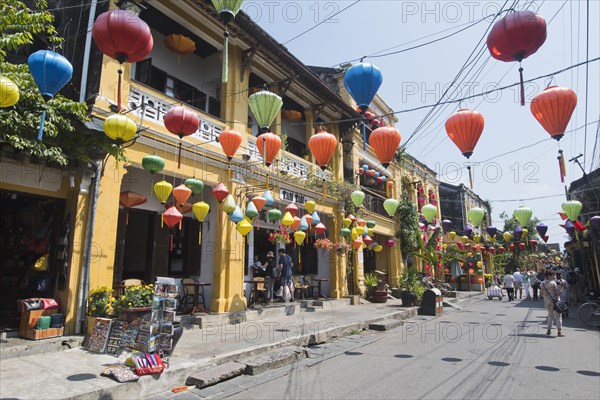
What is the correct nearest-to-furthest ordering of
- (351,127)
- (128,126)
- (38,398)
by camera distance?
1. (38,398)
2. (128,126)
3. (351,127)

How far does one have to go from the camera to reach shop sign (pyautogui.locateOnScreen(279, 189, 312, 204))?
42.5ft

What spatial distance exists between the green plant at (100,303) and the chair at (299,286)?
799 cm

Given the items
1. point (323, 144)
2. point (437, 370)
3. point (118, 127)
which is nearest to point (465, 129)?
point (323, 144)

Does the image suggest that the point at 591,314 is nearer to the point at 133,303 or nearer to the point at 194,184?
the point at 194,184

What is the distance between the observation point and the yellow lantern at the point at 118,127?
6.29 m

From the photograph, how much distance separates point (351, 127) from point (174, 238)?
1000 cm

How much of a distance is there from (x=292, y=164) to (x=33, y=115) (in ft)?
28.5

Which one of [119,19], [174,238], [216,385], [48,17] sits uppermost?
[48,17]

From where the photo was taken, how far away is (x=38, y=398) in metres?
4.35

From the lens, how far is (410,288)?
15.8 meters

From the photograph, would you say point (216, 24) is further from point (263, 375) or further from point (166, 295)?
point (263, 375)

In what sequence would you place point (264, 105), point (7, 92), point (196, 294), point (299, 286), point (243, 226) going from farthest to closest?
1. point (299, 286)
2. point (196, 294)
3. point (243, 226)
4. point (264, 105)
5. point (7, 92)

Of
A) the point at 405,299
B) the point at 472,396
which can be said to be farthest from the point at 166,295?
the point at 405,299

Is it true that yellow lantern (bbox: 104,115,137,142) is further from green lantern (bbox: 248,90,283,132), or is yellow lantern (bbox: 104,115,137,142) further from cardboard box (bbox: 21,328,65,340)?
cardboard box (bbox: 21,328,65,340)
